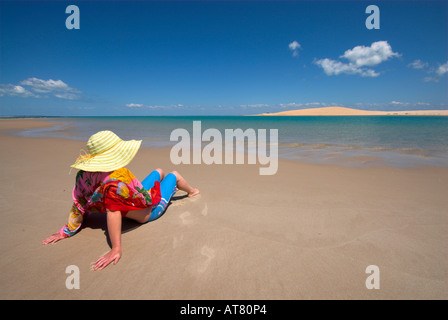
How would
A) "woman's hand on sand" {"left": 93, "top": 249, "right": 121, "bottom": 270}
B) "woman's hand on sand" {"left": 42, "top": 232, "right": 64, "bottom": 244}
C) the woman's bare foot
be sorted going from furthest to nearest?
the woman's bare foot < "woman's hand on sand" {"left": 42, "top": 232, "right": 64, "bottom": 244} < "woman's hand on sand" {"left": 93, "top": 249, "right": 121, "bottom": 270}

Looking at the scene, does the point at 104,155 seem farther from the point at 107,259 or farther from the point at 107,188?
the point at 107,259

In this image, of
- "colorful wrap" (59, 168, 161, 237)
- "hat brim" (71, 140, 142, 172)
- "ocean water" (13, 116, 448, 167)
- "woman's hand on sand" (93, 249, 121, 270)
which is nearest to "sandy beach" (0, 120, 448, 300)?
"woman's hand on sand" (93, 249, 121, 270)

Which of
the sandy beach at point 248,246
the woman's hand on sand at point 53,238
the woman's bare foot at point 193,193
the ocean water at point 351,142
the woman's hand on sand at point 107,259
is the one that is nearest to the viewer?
the sandy beach at point 248,246

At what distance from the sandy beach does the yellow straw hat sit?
3.14 feet

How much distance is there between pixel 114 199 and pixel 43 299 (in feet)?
3.01

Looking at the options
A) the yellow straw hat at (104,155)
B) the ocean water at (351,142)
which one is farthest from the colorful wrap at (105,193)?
the ocean water at (351,142)

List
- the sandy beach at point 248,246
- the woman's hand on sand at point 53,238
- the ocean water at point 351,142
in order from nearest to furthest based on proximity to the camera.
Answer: the sandy beach at point 248,246 → the woman's hand on sand at point 53,238 → the ocean water at point 351,142

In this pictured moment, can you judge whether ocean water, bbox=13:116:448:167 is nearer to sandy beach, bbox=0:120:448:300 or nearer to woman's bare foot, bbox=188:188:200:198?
sandy beach, bbox=0:120:448:300

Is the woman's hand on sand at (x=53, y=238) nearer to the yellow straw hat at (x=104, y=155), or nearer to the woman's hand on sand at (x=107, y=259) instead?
the woman's hand on sand at (x=107, y=259)

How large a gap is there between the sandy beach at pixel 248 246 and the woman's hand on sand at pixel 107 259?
53 millimetres

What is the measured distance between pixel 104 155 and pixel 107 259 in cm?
103

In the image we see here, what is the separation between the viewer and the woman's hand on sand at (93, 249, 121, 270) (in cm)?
193

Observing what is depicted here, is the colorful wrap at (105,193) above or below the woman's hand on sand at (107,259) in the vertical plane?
above

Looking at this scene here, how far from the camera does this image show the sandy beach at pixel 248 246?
5.71 ft
